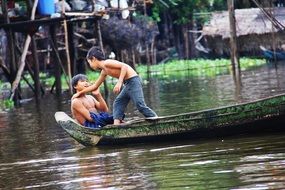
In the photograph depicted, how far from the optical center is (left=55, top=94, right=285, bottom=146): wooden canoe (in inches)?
359

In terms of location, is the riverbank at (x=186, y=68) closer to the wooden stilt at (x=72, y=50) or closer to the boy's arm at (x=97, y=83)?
the wooden stilt at (x=72, y=50)

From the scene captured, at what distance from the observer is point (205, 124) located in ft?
30.8

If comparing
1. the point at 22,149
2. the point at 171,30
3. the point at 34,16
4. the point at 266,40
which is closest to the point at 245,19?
the point at 266,40

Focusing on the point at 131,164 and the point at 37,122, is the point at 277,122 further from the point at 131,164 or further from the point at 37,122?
the point at 37,122

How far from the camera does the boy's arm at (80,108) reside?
34.2ft

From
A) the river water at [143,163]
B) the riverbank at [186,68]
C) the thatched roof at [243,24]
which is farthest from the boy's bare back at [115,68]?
the thatched roof at [243,24]

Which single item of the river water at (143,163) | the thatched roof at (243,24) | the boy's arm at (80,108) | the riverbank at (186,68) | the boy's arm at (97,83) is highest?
the thatched roof at (243,24)

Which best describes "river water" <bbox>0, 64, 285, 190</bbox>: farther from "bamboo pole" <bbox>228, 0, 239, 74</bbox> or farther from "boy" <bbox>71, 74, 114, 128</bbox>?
"bamboo pole" <bbox>228, 0, 239, 74</bbox>

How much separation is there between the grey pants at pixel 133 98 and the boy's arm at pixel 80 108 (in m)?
0.49

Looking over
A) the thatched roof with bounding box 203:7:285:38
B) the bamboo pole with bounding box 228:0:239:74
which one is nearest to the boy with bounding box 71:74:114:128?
the bamboo pole with bounding box 228:0:239:74

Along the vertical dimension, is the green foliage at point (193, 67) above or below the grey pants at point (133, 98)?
below

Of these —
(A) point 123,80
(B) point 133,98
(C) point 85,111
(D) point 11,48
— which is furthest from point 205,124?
(D) point 11,48

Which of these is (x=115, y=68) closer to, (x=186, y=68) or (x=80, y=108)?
(x=80, y=108)

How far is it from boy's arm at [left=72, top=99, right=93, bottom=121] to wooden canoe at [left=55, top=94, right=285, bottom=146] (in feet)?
1.11
